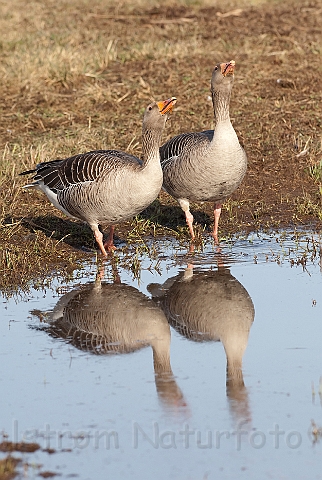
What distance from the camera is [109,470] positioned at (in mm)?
4250

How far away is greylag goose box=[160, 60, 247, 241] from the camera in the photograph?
826 centimetres

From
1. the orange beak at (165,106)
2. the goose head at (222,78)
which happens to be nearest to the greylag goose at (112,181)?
the orange beak at (165,106)

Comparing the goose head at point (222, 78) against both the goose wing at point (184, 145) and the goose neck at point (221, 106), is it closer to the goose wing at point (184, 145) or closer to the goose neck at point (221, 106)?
the goose neck at point (221, 106)

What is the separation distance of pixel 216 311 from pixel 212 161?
2.12 meters

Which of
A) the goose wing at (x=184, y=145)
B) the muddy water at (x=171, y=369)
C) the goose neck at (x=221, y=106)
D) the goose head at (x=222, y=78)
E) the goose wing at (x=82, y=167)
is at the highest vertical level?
the goose head at (x=222, y=78)

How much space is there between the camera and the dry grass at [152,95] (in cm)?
934

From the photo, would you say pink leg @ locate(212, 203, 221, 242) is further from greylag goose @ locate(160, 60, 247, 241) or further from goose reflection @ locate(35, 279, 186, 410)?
goose reflection @ locate(35, 279, 186, 410)

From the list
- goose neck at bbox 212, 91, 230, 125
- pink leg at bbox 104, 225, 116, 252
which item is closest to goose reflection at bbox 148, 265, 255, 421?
pink leg at bbox 104, 225, 116, 252

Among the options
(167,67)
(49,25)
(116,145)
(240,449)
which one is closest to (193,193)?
(116,145)

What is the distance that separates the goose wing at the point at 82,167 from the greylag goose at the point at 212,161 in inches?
23.3

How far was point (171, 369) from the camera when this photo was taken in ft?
18.0

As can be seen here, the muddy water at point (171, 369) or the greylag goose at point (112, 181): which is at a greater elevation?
the greylag goose at point (112, 181)

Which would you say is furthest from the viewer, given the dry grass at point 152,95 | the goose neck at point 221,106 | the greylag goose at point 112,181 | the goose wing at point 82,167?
the dry grass at point 152,95

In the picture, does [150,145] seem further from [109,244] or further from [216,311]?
[216,311]
